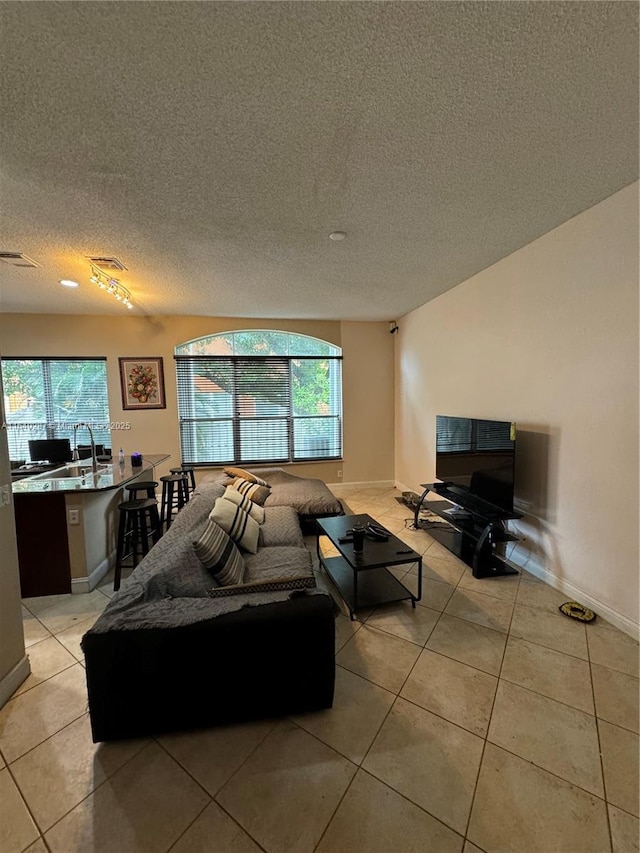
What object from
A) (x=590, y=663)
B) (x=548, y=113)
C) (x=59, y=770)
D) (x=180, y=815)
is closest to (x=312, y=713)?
(x=180, y=815)

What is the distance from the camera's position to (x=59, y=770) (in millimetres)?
1457

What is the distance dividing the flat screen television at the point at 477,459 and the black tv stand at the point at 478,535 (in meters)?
0.11

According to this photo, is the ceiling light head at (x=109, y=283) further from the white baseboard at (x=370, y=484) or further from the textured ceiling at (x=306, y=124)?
the white baseboard at (x=370, y=484)

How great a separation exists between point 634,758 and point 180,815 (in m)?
1.82

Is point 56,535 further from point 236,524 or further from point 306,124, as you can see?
point 306,124

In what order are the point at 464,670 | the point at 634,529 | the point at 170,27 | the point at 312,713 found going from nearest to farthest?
the point at 170,27 → the point at 312,713 → the point at 464,670 → the point at 634,529

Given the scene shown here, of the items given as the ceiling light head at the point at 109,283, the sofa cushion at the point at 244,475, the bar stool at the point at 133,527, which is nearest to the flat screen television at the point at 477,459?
the sofa cushion at the point at 244,475

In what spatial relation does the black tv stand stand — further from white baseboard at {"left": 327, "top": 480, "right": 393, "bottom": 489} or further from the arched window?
the arched window

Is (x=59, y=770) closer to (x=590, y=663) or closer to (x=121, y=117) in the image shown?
(x=590, y=663)

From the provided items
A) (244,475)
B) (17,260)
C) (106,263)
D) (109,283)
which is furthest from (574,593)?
(17,260)

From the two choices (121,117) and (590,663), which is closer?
(121,117)

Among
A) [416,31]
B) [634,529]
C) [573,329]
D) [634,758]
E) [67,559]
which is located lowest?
[634,758]

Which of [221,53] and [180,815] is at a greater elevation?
[221,53]

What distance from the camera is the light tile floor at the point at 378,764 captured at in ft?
4.02
